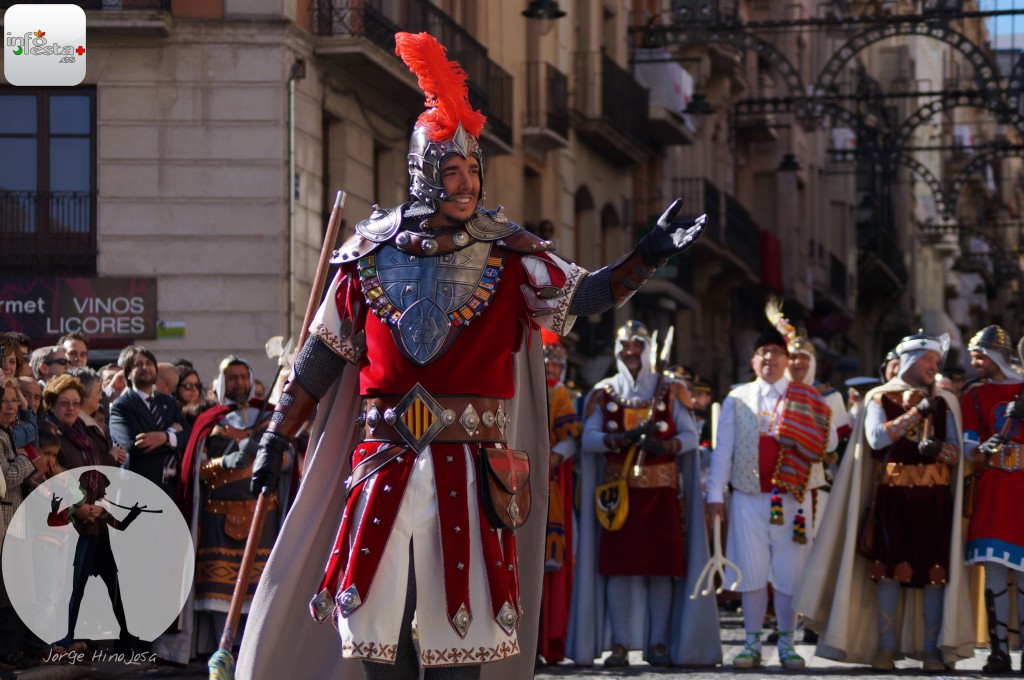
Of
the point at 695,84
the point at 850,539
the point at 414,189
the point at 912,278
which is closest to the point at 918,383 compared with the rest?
the point at 850,539

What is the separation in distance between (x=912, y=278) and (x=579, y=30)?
36.5 metres

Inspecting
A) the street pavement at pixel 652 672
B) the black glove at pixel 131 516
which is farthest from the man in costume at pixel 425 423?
the black glove at pixel 131 516

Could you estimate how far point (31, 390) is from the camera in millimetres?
11625

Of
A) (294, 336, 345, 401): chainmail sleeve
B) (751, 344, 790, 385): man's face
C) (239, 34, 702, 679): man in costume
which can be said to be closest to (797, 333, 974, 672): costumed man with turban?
(751, 344, 790, 385): man's face

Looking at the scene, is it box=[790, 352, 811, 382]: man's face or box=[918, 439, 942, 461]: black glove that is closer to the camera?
box=[918, 439, 942, 461]: black glove

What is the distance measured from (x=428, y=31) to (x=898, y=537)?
47.4 ft

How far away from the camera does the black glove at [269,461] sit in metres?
7.58

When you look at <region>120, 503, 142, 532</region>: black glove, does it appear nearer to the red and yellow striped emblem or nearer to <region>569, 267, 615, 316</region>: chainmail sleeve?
the red and yellow striped emblem

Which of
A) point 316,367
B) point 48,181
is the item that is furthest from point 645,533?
point 48,181

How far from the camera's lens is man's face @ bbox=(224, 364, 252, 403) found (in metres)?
12.8

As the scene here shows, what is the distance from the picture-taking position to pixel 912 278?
67.8 m

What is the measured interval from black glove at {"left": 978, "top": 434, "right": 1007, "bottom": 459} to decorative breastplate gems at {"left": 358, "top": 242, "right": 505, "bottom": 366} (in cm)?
565

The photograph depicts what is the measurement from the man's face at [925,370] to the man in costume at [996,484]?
31cm

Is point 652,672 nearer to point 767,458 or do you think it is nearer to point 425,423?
point 767,458
